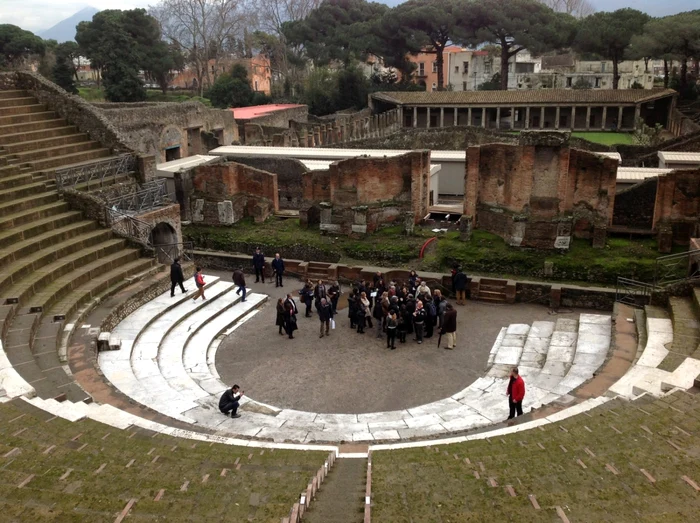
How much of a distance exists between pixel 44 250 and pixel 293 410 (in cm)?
799

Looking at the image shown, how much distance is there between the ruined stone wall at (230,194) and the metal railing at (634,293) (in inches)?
482

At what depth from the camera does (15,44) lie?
189 ft

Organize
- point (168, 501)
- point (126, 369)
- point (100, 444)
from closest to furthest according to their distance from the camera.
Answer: point (168, 501), point (100, 444), point (126, 369)

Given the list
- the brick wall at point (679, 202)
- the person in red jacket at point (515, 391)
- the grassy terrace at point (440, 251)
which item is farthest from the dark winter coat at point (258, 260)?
the brick wall at point (679, 202)

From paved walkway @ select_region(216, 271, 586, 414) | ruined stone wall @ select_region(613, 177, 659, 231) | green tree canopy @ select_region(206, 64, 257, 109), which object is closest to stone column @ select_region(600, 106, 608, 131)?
green tree canopy @ select_region(206, 64, 257, 109)

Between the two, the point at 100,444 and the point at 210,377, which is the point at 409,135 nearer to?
the point at 210,377

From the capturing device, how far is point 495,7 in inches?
2000

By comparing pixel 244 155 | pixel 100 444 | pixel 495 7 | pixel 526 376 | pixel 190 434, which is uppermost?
pixel 495 7

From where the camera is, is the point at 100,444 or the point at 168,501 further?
the point at 100,444

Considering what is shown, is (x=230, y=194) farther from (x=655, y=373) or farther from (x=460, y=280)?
(x=655, y=373)

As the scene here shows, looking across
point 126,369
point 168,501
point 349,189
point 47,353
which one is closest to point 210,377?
point 126,369

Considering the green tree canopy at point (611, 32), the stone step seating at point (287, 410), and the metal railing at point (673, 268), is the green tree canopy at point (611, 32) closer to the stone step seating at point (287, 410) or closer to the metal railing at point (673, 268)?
the metal railing at point (673, 268)

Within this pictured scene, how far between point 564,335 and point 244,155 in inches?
664

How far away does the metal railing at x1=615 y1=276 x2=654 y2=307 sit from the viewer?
15320mm
